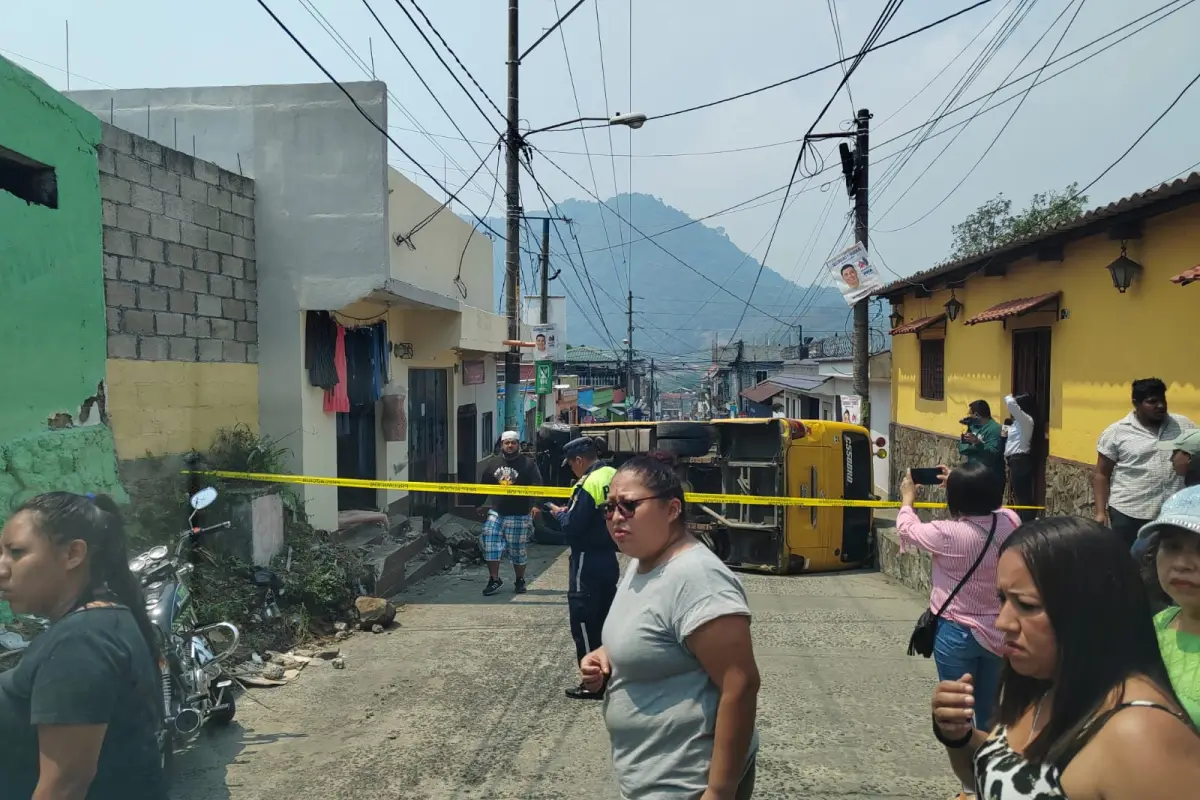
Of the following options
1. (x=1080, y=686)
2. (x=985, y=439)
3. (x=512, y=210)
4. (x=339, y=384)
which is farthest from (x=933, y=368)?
(x=1080, y=686)

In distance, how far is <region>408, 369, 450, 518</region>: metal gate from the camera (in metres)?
12.6

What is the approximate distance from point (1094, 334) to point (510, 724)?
648 cm

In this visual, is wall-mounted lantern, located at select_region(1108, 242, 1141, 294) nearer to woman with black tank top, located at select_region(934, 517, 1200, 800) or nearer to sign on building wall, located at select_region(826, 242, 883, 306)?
sign on building wall, located at select_region(826, 242, 883, 306)

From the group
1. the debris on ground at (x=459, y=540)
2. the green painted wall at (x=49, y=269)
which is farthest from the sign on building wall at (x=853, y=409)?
the green painted wall at (x=49, y=269)

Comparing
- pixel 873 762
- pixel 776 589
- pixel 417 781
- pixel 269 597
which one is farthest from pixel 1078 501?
pixel 269 597

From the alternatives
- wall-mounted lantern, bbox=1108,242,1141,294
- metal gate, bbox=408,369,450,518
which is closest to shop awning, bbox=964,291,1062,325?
wall-mounted lantern, bbox=1108,242,1141,294

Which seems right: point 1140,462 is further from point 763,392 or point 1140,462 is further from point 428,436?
point 763,392

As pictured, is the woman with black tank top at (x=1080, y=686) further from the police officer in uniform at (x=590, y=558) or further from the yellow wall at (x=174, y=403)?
the yellow wall at (x=174, y=403)

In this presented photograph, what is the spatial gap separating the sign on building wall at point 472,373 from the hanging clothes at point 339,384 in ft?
16.8

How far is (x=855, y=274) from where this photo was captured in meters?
12.5

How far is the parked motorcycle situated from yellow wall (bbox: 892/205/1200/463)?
6.98 meters

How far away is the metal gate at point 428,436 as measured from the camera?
497 inches

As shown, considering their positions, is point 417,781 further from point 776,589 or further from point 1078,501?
point 1078,501

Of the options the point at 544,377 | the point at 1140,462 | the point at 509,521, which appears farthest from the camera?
the point at 544,377
